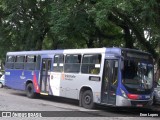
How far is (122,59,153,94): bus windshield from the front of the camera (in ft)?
48.8

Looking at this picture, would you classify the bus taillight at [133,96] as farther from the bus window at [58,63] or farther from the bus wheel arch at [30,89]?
the bus wheel arch at [30,89]

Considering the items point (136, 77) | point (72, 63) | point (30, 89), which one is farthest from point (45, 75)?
point (136, 77)

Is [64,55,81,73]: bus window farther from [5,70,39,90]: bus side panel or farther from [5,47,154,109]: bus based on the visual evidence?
[5,70,39,90]: bus side panel

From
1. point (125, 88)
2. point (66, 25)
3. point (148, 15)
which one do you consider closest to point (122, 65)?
point (125, 88)

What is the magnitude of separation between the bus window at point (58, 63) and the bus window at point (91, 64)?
194 centimetres

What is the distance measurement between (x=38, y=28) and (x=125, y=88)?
1415 cm

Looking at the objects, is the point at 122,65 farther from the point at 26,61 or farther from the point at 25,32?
the point at 25,32

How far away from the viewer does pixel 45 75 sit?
19859 mm

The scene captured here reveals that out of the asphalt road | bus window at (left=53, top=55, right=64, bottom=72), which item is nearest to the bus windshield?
the asphalt road

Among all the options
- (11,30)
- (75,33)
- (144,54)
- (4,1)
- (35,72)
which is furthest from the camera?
(11,30)

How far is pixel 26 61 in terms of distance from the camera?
21.9 meters

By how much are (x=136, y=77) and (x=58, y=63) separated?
5.32 m

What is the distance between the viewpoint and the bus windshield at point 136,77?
14859 millimetres

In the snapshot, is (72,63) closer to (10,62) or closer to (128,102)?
(128,102)
